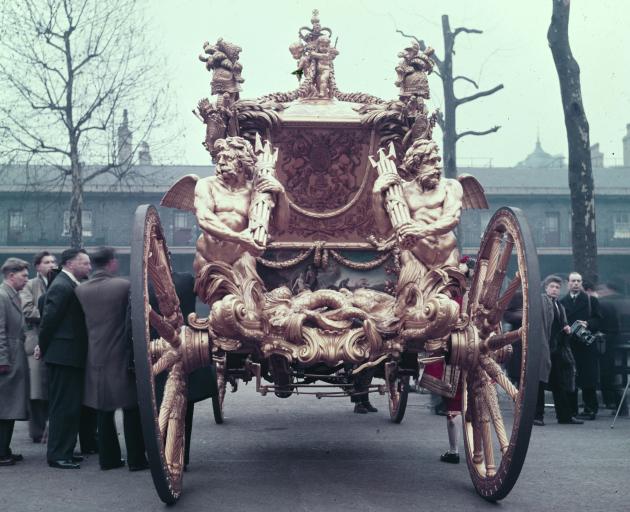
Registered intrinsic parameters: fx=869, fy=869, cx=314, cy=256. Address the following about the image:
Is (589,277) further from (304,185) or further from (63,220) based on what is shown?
(63,220)

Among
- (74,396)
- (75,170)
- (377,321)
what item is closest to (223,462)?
(74,396)

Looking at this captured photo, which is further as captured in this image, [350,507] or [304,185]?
[304,185]

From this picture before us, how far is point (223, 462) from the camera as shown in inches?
283

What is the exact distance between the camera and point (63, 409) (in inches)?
280

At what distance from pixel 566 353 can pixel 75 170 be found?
11.6m

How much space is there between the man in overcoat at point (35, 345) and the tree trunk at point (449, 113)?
37.8ft

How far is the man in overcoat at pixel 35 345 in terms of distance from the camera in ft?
26.3

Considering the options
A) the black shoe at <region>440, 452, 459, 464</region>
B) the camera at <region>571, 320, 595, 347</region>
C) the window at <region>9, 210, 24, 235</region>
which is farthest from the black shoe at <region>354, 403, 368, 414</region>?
the window at <region>9, 210, 24, 235</region>

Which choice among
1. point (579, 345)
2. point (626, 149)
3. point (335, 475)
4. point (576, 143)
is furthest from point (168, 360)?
point (626, 149)

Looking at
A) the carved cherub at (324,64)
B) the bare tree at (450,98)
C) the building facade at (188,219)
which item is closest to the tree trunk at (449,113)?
the bare tree at (450,98)

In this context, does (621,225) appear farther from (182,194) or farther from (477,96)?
(182,194)

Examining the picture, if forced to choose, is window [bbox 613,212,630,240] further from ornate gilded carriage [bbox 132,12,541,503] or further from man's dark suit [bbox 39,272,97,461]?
man's dark suit [bbox 39,272,97,461]

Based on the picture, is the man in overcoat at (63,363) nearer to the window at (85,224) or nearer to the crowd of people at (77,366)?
the crowd of people at (77,366)

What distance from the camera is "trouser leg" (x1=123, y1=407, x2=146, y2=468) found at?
22.8 ft
